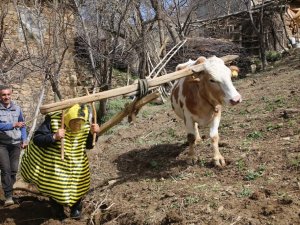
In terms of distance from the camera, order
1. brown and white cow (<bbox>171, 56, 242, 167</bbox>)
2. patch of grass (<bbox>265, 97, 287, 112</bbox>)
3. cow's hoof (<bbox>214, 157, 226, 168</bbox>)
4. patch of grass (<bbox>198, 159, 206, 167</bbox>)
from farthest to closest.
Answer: patch of grass (<bbox>265, 97, 287, 112</bbox>) < patch of grass (<bbox>198, 159, 206, 167</bbox>) < cow's hoof (<bbox>214, 157, 226, 168</bbox>) < brown and white cow (<bbox>171, 56, 242, 167</bbox>)

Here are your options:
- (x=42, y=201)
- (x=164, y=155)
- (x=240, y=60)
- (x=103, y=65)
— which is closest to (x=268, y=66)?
(x=240, y=60)

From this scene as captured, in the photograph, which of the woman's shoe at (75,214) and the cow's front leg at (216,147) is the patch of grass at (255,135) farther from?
the woman's shoe at (75,214)

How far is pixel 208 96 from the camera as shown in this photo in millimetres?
5355

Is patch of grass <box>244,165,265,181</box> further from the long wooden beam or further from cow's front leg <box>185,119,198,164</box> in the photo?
the long wooden beam

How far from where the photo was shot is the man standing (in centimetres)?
572

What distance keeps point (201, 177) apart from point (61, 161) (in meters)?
1.68

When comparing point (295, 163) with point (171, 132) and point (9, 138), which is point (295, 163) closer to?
point (171, 132)

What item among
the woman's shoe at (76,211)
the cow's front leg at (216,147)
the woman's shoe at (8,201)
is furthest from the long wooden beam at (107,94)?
the woman's shoe at (8,201)

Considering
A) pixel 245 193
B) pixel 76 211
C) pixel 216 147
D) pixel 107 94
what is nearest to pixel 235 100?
pixel 216 147

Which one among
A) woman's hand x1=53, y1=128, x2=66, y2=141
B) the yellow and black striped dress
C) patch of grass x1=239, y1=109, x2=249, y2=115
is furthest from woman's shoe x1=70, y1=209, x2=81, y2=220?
patch of grass x1=239, y1=109, x2=249, y2=115

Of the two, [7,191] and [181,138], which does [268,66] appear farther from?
[7,191]

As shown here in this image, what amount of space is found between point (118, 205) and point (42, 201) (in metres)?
1.65

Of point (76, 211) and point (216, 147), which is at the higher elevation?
point (216, 147)

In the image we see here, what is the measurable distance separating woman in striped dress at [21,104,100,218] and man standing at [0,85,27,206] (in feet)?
3.23
